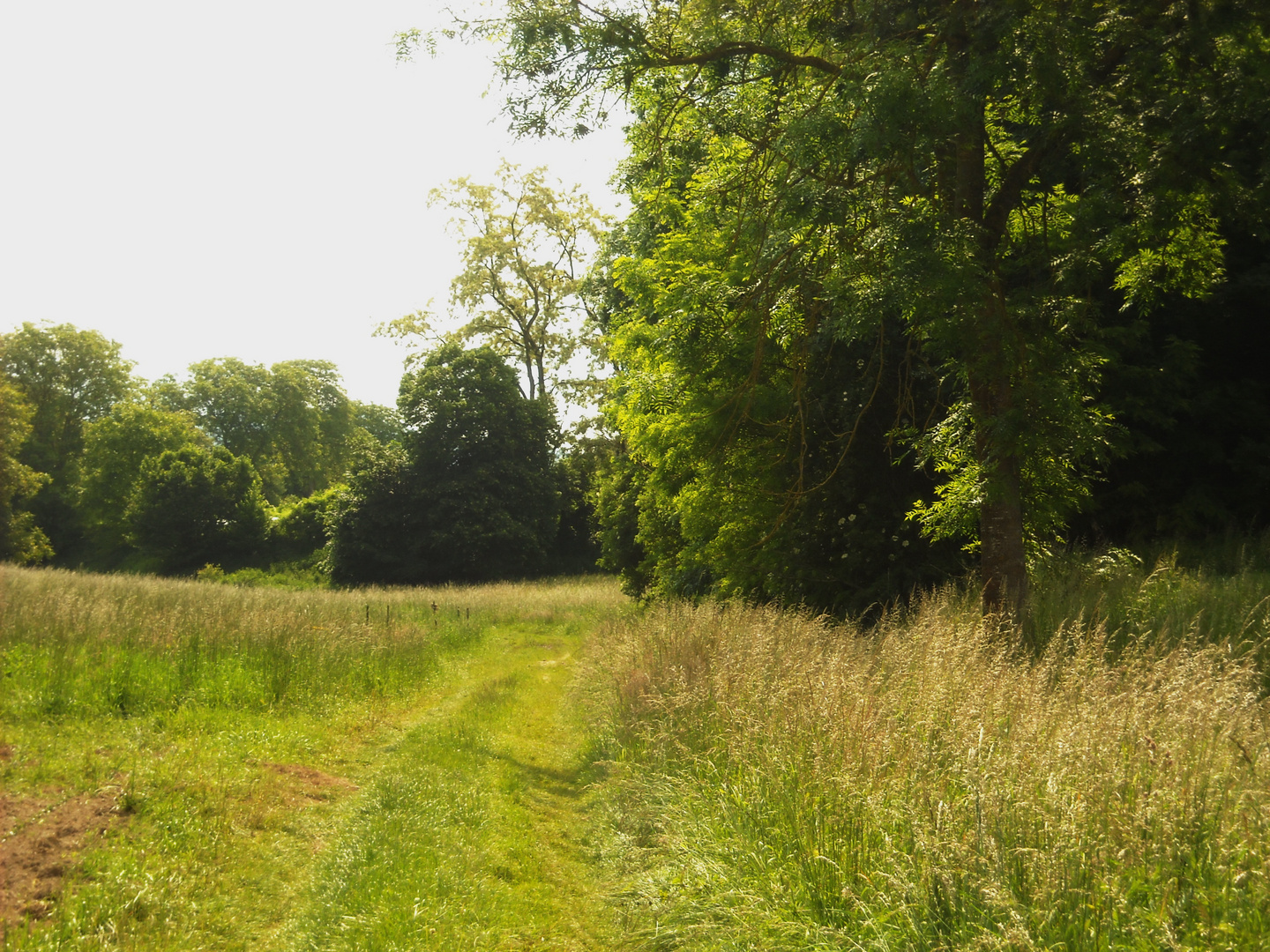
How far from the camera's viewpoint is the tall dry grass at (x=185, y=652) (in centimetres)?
871

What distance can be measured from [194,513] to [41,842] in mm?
47762

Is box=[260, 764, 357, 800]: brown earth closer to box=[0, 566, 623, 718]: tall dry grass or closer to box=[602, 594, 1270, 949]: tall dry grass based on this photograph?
box=[0, 566, 623, 718]: tall dry grass

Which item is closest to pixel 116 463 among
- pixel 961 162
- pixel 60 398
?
pixel 60 398

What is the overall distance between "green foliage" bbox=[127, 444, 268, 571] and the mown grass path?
1694 inches

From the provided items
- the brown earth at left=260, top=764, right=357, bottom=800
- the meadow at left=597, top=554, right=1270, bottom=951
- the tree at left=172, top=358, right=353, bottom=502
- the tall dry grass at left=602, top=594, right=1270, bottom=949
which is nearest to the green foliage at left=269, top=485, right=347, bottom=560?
the tree at left=172, top=358, right=353, bottom=502

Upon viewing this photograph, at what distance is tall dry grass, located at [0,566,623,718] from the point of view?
871 cm

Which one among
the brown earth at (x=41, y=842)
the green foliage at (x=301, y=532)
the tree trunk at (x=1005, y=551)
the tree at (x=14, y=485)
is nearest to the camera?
the brown earth at (x=41, y=842)

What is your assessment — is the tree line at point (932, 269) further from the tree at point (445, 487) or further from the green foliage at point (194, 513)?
the green foliage at point (194, 513)

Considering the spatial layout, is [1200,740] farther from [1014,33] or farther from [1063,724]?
[1014,33]

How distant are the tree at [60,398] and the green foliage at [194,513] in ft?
49.2

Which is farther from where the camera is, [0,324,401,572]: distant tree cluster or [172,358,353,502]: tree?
[172,358,353,502]: tree

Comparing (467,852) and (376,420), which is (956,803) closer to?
(467,852)

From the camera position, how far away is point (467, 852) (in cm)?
621

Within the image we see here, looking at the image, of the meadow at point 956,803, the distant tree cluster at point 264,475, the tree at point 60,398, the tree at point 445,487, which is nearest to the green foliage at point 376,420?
the distant tree cluster at point 264,475
